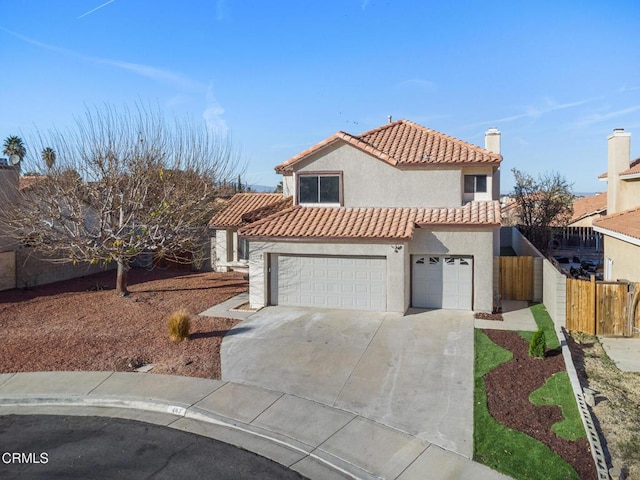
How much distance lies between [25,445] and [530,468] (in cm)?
822

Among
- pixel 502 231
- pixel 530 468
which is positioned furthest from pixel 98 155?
pixel 502 231

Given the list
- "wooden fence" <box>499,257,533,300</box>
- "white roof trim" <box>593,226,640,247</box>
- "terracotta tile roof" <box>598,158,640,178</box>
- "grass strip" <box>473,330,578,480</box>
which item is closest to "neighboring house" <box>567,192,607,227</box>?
"terracotta tile roof" <box>598,158,640,178</box>

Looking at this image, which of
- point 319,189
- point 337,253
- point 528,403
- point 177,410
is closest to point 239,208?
point 319,189

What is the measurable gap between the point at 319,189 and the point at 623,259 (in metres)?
11.1

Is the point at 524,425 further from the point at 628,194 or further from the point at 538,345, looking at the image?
the point at 628,194

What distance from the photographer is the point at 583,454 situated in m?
7.51

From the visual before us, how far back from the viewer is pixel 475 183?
18.5 metres

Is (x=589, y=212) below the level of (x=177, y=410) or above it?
above

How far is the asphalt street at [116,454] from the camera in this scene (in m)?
7.28

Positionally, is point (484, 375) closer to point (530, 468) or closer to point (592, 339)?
point (530, 468)

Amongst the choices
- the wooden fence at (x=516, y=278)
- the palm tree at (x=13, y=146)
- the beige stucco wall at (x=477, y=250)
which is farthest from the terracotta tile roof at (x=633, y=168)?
the palm tree at (x=13, y=146)

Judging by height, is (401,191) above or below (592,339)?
above

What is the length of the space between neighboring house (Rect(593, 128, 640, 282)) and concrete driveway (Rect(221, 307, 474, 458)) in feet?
17.6

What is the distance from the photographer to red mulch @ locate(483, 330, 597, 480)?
7570mm
